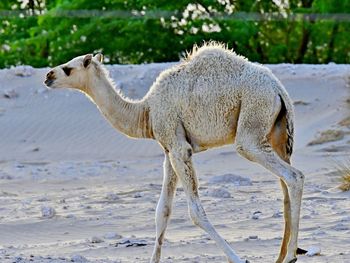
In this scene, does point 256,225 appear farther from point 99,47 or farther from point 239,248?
point 99,47

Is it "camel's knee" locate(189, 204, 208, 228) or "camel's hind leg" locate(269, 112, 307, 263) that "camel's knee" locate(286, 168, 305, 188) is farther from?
"camel's knee" locate(189, 204, 208, 228)

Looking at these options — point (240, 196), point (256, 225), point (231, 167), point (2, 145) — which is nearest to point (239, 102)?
point (256, 225)

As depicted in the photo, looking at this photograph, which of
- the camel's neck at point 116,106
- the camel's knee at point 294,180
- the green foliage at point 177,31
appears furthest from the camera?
the green foliage at point 177,31

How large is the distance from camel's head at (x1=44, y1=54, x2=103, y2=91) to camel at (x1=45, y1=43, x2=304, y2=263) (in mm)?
630

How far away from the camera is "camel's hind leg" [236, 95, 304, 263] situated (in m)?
9.68

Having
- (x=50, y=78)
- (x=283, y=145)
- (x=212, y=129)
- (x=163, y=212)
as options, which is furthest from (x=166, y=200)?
(x=50, y=78)

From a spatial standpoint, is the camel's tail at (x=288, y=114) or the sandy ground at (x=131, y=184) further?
the sandy ground at (x=131, y=184)

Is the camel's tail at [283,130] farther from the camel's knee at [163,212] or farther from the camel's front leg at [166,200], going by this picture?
the camel's knee at [163,212]

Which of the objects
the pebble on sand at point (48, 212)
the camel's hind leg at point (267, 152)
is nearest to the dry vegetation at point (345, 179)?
the pebble on sand at point (48, 212)

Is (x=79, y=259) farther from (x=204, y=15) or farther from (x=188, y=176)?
(x=204, y=15)

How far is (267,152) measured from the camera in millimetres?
9758

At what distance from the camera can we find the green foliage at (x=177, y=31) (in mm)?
31859

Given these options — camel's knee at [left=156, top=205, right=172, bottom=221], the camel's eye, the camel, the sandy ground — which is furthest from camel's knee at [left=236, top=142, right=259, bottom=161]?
the camel's eye

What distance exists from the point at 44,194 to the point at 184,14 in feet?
55.2
